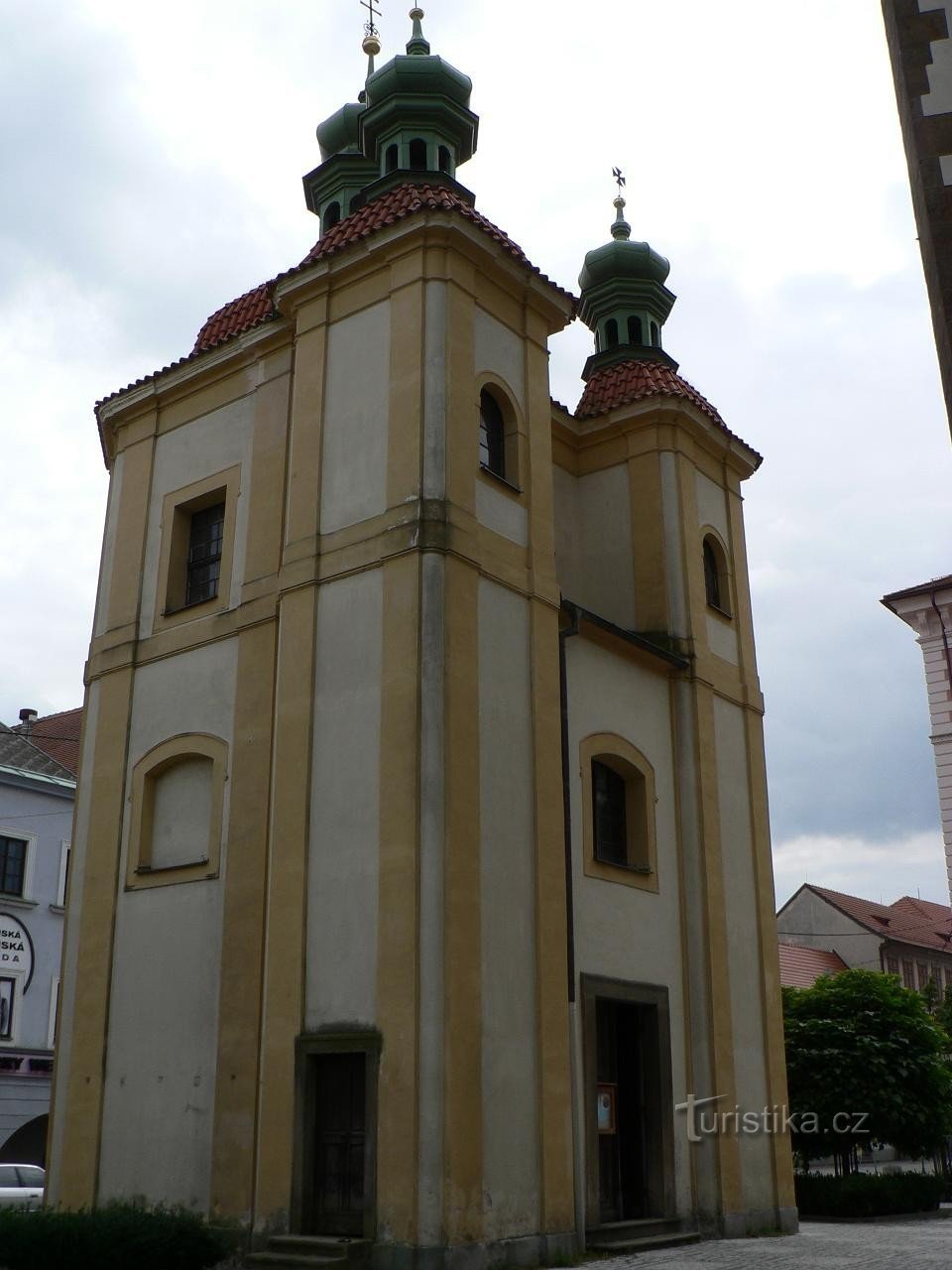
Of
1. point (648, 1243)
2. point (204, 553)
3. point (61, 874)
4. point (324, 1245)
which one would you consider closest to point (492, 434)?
point (204, 553)

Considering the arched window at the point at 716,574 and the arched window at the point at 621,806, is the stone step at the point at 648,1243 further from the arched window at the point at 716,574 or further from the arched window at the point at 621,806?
the arched window at the point at 716,574

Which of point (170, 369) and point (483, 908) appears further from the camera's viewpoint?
point (170, 369)

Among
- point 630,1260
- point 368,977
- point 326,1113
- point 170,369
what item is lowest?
point 630,1260

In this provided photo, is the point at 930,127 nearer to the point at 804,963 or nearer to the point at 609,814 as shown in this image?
the point at 609,814

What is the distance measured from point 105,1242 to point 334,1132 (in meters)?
2.68

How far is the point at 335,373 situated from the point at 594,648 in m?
4.75

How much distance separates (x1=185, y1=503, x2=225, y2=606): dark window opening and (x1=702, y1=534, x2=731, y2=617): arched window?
742cm

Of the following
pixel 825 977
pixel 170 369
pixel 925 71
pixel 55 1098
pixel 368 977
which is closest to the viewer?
pixel 925 71

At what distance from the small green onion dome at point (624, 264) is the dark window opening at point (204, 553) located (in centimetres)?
910

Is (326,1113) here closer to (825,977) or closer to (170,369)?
(170,369)

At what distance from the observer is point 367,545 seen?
15055 mm

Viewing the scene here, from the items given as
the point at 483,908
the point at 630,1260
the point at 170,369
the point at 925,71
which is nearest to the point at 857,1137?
the point at 630,1260

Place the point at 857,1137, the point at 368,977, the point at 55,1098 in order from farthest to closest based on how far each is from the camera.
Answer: the point at 857,1137, the point at 55,1098, the point at 368,977

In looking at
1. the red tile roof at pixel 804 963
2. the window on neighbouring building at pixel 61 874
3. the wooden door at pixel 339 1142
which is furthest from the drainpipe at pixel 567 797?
the red tile roof at pixel 804 963
